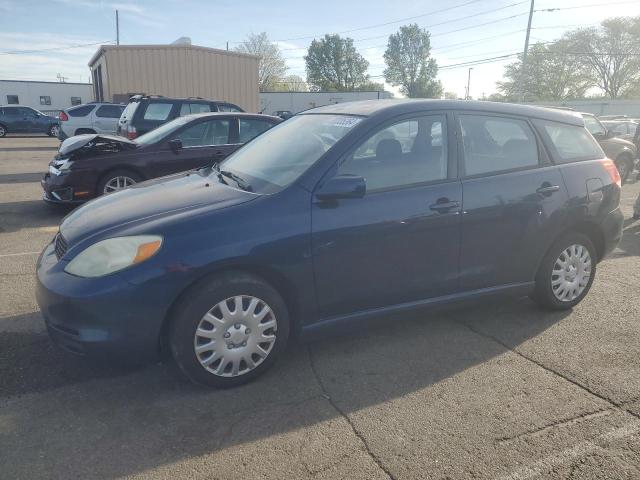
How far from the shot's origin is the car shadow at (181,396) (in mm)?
2521

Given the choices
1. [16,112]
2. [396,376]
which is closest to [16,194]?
[396,376]

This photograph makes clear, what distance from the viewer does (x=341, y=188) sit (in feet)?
10.2

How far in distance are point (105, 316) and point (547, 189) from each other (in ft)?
10.7

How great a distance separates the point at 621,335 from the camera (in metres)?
3.90

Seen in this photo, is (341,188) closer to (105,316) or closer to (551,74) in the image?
(105,316)

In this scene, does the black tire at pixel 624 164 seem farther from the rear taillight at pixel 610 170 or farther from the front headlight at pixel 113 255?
the front headlight at pixel 113 255

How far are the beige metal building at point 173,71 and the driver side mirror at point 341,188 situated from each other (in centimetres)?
2040

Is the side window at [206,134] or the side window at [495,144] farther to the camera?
the side window at [206,134]

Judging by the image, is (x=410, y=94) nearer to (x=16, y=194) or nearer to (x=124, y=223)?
(x=16, y=194)

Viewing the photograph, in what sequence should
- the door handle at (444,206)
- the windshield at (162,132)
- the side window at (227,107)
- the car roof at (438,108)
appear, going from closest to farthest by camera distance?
1. the door handle at (444,206)
2. the car roof at (438,108)
3. the windshield at (162,132)
4. the side window at (227,107)

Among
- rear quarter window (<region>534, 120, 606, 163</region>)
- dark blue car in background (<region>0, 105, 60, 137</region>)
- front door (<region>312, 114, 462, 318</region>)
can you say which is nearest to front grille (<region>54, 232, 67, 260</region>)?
front door (<region>312, 114, 462, 318</region>)

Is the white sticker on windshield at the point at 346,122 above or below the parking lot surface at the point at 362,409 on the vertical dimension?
above

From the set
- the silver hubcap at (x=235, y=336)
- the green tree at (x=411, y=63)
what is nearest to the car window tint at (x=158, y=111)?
the silver hubcap at (x=235, y=336)

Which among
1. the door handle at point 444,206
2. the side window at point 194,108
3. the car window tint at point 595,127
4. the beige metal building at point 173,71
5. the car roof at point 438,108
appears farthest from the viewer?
the beige metal building at point 173,71
